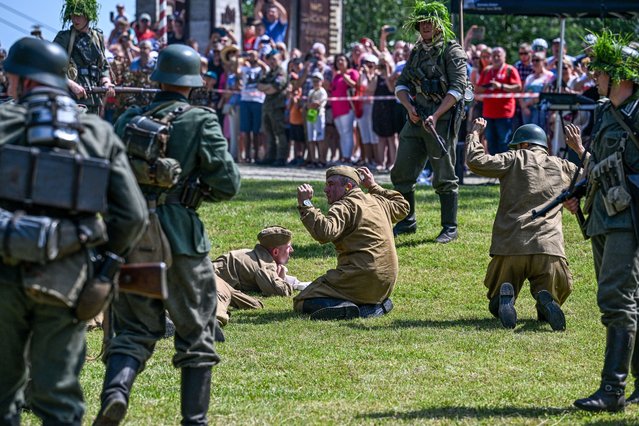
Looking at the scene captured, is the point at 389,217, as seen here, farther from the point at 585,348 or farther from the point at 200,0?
the point at 200,0

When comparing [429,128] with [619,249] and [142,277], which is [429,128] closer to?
[619,249]

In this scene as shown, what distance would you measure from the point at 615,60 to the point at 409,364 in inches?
110

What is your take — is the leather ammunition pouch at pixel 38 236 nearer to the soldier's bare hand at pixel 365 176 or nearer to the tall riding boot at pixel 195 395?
the tall riding boot at pixel 195 395

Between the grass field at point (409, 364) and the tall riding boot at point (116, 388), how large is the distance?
2.17ft

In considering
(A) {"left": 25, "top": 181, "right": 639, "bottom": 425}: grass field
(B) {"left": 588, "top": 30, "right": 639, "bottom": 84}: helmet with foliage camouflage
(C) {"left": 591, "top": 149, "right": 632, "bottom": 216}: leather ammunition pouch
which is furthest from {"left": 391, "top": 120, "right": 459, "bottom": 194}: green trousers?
(C) {"left": 591, "top": 149, "right": 632, "bottom": 216}: leather ammunition pouch

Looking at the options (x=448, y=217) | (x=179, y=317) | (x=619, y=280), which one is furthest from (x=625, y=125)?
(x=448, y=217)

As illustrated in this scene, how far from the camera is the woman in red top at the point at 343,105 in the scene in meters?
21.2

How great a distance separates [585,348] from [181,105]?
4294 mm

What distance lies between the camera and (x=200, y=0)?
1224 inches

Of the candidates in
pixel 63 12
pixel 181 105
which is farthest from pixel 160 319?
pixel 63 12

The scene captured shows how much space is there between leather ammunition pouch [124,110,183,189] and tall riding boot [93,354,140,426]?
99 cm

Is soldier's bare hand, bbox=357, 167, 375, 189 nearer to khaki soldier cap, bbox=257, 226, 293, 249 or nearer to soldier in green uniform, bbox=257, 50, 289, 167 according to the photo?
khaki soldier cap, bbox=257, 226, 293, 249

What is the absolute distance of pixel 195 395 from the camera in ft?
21.3

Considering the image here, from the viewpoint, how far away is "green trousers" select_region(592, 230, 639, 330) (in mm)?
7098
